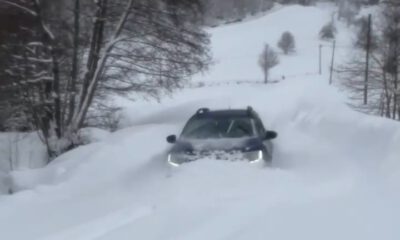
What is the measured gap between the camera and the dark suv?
11469 mm

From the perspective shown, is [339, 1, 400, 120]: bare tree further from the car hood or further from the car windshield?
the car hood

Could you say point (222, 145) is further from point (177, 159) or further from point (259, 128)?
point (259, 128)

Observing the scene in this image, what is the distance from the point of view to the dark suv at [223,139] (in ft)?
37.6

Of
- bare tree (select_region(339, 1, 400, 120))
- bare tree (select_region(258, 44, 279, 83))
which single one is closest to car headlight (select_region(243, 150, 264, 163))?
bare tree (select_region(339, 1, 400, 120))

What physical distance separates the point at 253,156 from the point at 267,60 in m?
90.6

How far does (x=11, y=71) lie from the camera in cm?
2125

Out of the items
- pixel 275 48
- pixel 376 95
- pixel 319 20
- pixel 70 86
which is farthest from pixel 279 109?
pixel 319 20

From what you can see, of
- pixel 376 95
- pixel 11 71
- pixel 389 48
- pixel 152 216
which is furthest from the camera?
pixel 376 95

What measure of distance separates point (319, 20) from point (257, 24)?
538 inches

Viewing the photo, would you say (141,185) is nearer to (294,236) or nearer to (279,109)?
(294,236)

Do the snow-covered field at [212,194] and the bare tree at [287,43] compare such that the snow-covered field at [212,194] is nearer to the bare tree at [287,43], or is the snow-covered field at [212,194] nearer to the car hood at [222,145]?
the car hood at [222,145]

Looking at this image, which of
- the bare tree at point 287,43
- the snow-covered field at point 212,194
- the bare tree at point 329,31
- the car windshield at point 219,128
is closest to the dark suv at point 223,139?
the car windshield at point 219,128

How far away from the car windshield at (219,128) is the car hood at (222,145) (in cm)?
62

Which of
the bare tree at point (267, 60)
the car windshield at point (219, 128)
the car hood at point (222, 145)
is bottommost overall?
the bare tree at point (267, 60)
